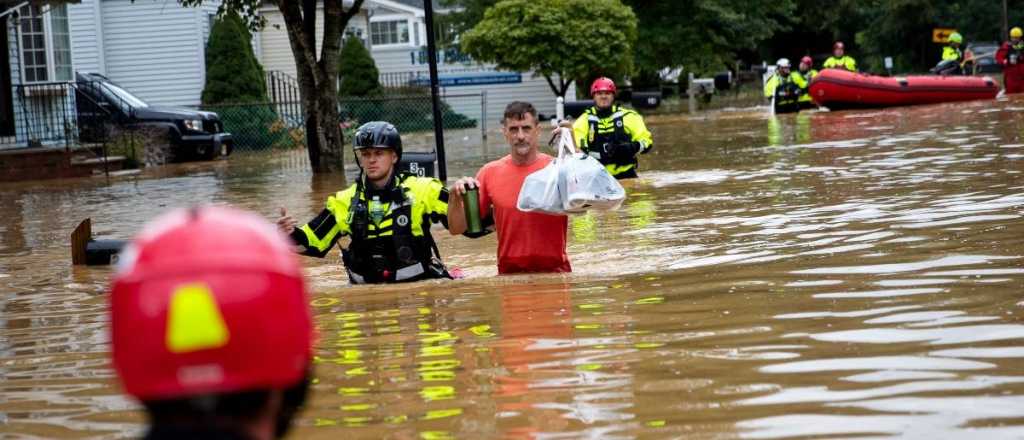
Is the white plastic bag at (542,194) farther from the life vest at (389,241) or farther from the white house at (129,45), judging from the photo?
the white house at (129,45)

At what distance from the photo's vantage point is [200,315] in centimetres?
202

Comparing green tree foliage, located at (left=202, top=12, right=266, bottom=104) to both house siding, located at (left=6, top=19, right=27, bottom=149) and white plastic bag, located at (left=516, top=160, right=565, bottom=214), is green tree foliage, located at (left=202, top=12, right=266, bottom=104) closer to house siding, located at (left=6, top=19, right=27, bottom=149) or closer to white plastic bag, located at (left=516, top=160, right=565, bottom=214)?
house siding, located at (left=6, top=19, right=27, bottom=149)

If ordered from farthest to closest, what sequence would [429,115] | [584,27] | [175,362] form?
[584,27], [429,115], [175,362]

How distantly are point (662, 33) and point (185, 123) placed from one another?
932 inches

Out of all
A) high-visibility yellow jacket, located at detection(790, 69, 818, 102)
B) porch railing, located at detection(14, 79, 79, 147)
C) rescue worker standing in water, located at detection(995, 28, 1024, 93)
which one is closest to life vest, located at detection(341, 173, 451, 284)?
porch railing, located at detection(14, 79, 79, 147)

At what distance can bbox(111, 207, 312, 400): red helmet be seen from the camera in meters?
2.03

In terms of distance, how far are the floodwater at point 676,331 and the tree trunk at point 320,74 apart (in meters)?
10.3

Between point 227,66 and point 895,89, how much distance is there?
15.6 meters

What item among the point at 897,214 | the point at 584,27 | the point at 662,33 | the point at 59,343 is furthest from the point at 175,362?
the point at 662,33

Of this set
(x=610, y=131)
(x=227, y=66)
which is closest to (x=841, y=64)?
(x=227, y=66)

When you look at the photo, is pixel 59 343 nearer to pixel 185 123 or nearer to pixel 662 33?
pixel 185 123

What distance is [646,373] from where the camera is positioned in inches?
248

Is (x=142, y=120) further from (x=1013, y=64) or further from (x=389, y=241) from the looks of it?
(x=389, y=241)

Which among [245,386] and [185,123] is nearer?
[245,386]
